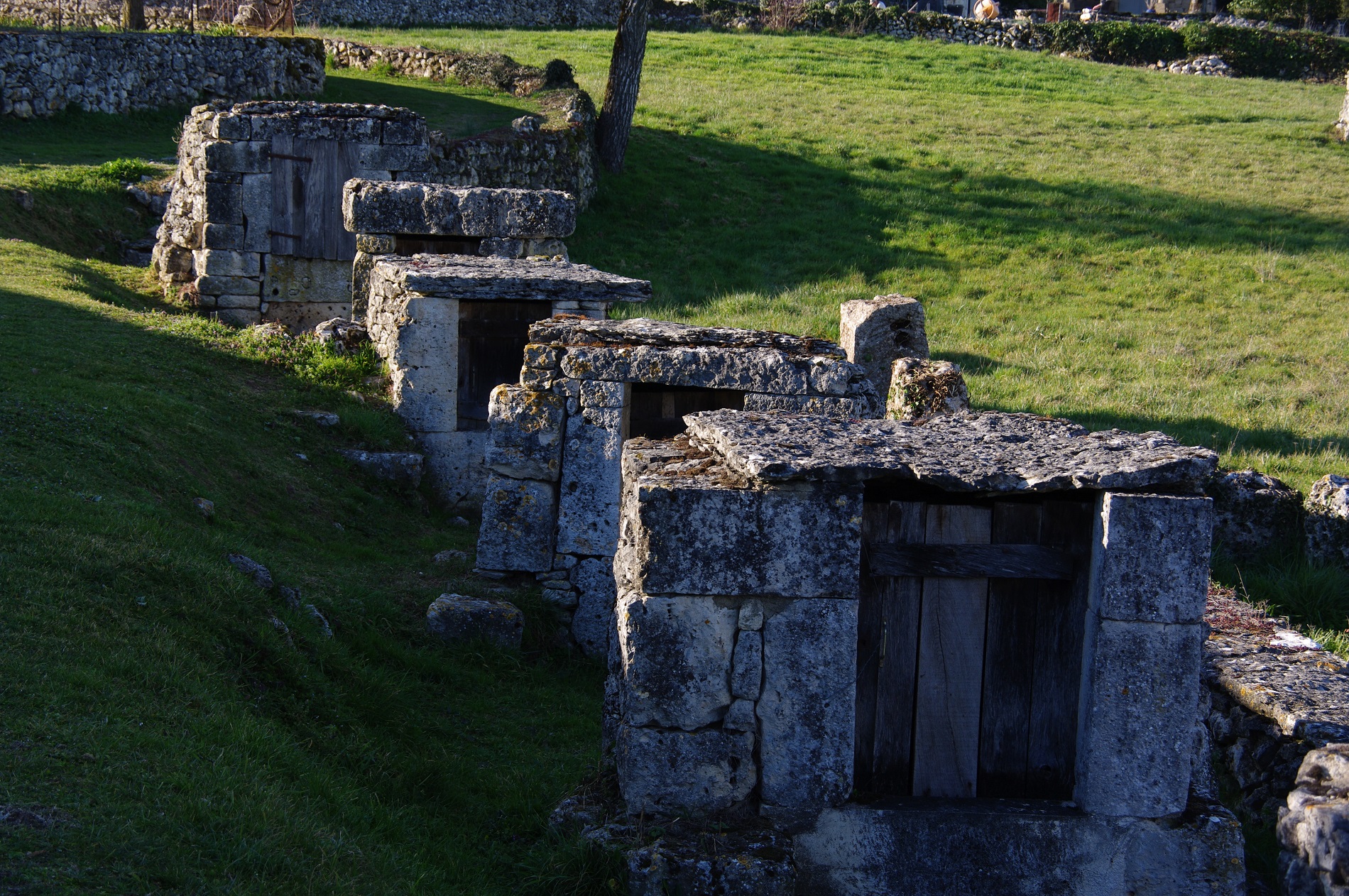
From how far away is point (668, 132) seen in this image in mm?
25109

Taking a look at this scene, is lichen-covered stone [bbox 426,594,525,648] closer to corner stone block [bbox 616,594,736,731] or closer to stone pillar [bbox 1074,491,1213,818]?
corner stone block [bbox 616,594,736,731]

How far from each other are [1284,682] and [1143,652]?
241 cm

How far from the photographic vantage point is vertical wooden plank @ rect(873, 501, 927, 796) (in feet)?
15.5

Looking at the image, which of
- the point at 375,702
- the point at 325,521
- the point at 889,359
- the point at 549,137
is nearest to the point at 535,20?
the point at 549,137

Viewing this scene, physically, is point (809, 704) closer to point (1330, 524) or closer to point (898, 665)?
point (898, 665)

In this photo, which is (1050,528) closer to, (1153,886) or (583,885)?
(1153,886)

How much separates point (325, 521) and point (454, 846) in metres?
4.61

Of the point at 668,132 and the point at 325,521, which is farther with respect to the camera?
the point at 668,132

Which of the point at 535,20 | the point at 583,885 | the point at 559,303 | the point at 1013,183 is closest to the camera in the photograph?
the point at 583,885

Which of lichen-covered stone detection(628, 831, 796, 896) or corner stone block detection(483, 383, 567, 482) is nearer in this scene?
lichen-covered stone detection(628, 831, 796, 896)

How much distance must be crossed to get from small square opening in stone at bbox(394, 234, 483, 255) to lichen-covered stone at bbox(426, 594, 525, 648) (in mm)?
6079

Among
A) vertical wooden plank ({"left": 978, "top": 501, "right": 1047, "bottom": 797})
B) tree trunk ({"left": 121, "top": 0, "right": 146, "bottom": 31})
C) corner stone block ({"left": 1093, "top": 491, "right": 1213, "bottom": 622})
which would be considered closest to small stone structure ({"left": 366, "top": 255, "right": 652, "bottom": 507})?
vertical wooden plank ({"left": 978, "top": 501, "right": 1047, "bottom": 797})

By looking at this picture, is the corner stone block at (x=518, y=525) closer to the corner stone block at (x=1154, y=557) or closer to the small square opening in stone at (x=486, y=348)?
the small square opening in stone at (x=486, y=348)

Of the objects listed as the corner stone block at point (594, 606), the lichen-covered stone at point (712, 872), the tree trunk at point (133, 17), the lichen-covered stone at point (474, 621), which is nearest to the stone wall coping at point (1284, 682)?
the lichen-covered stone at point (712, 872)
